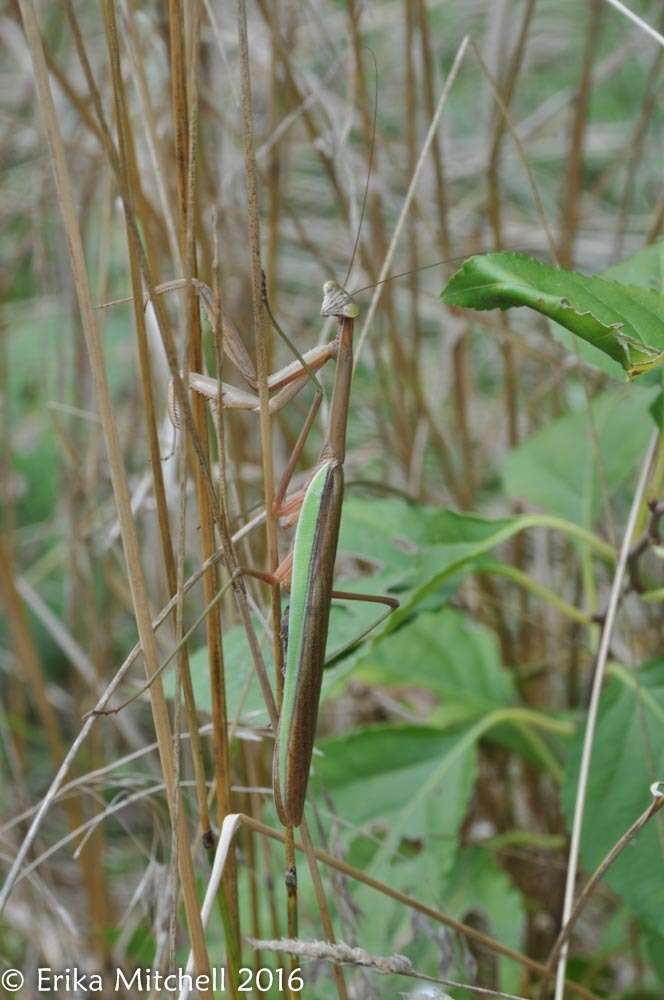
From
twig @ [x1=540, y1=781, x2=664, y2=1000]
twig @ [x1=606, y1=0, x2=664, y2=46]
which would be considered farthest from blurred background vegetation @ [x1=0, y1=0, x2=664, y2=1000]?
twig @ [x1=606, y1=0, x2=664, y2=46]

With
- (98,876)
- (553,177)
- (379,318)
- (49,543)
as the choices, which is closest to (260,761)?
(98,876)

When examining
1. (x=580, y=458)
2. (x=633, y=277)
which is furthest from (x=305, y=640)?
(x=580, y=458)

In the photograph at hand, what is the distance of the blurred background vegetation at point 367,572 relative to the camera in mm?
1191

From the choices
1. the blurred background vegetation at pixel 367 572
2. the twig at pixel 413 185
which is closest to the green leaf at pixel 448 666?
the blurred background vegetation at pixel 367 572

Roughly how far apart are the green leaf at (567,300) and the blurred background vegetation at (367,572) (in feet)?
0.21

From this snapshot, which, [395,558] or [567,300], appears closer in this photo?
[567,300]

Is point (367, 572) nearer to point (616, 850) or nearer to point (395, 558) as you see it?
point (395, 558)

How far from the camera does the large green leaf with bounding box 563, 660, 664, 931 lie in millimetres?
1156

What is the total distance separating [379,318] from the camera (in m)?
2.04

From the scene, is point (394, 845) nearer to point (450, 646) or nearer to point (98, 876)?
point (450, 646)

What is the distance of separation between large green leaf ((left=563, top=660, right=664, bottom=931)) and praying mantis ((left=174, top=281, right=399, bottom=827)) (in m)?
0.50

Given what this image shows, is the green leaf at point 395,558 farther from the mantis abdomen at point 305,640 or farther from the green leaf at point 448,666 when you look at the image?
the mantis abdomen at point 305,640

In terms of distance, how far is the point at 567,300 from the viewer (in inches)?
32.8

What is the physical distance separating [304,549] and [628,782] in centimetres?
62
